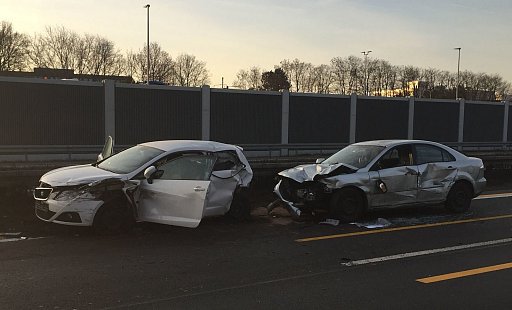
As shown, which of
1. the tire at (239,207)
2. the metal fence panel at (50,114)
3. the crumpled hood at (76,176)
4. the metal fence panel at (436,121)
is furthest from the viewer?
the metal fence panel at (436,121)

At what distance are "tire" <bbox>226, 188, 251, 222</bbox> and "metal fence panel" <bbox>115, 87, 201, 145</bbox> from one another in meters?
18.8

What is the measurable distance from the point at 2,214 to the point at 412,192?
7.74 meters

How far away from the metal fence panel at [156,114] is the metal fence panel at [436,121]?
17.5 meters

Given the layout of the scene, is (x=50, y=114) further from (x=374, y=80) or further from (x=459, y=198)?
(x=374, y=80)

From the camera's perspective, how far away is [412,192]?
951cm

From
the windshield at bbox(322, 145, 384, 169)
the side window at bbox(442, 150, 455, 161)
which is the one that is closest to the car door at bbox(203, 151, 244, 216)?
the windshield at bbox(322, 145, 384, 169)

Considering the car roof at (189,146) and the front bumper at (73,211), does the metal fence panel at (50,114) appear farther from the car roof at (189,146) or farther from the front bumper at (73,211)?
the front bumper at (73,211)

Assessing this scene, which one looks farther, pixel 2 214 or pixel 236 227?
pixel 2 214

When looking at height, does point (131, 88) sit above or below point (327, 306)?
above

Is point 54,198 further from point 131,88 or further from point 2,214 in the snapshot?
point 131,88

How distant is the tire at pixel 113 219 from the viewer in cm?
739

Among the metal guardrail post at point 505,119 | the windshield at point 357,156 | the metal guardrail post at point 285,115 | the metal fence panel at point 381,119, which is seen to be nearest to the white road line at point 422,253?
the windshield at point 357,156

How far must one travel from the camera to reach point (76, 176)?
746cm

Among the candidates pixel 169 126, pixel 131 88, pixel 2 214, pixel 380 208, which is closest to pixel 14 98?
pixel 131 88
